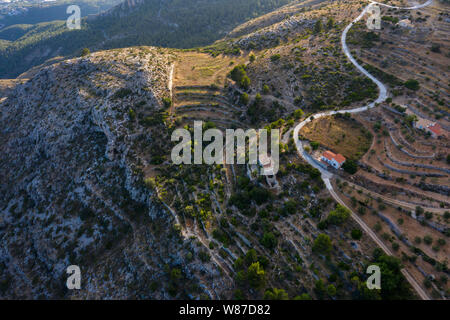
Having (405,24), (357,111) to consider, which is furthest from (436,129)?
(405,24)

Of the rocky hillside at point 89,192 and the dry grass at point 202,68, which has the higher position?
the dry grass at point 202,68

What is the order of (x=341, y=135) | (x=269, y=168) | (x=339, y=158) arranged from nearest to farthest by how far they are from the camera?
1. (x=339, y=158)
2. (x=269, y=168)
3. (x=341, y=135)

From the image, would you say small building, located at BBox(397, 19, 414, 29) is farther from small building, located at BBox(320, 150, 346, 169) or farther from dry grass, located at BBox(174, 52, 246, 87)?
small building, located at BBox(320, 150, 346, 169)

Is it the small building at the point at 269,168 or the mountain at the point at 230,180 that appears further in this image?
the small building at the point at 269,168

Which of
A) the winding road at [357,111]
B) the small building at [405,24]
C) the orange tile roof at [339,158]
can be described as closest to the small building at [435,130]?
the winding road at [357,111]

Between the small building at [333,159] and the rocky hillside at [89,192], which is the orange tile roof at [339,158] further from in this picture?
the rocky hillside at [89,192]

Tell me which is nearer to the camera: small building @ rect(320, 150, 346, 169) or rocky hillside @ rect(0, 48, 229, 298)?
rocky hillside @ rect(0, 48, 229, 298)

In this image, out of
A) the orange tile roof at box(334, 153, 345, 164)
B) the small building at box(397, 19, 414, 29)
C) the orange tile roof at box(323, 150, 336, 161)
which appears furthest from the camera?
the small building at box(397, 19, 414, 29)

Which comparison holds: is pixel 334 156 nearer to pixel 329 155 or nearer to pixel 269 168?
pixel 329 155

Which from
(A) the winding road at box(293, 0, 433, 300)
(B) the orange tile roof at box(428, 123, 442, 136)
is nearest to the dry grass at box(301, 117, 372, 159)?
(A) the winding road at box(293, 0, 433, 300)
